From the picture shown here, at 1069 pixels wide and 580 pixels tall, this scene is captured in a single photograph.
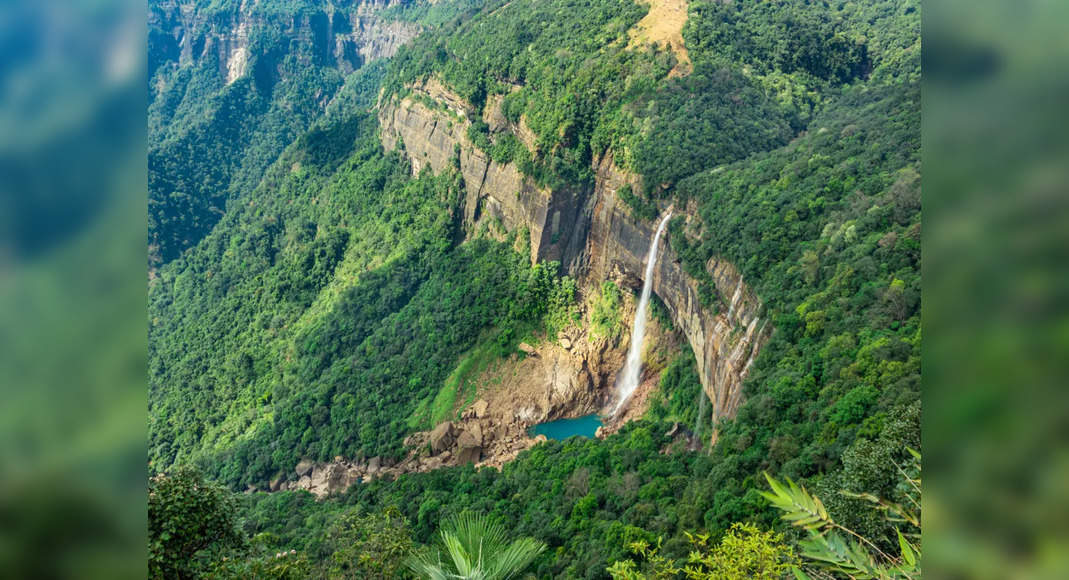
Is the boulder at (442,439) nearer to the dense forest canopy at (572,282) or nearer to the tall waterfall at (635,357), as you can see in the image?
the dense forest canopy at (572,282)

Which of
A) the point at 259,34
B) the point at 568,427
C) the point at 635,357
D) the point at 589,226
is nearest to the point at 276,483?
the point at 568,427

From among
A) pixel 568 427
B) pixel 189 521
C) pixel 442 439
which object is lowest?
pixel 568 427

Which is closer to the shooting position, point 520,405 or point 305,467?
point 305,467

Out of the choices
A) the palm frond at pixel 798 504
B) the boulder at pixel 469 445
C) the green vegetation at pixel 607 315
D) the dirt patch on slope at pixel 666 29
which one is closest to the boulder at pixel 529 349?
the green vegetation at pixel 607 315

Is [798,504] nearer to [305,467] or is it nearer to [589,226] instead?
[589,226]

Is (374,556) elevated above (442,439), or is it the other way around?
(374,556)
